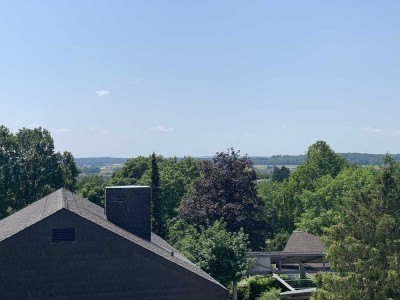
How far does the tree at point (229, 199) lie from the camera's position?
47188 millimetres

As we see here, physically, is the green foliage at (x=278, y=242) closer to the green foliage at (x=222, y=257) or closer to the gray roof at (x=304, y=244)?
the gray roof at (x=304, y=244)

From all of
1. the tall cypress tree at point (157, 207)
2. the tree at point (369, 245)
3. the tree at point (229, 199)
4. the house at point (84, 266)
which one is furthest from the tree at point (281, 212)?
the house at point (84, 266)

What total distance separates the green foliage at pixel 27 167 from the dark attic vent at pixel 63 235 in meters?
34.2

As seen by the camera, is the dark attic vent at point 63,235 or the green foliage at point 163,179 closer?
the dark attic vent at point 63,235

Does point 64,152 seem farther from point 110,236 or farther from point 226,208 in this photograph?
point 110,236

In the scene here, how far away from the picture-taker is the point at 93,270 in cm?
2130

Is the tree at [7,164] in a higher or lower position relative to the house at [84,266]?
higher

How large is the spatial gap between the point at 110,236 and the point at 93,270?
1.57 meters

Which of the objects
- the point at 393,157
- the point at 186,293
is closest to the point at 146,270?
the point at 186,293

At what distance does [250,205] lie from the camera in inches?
1939

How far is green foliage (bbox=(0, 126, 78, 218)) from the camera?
53.8 metres

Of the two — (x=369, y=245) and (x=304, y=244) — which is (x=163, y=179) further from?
(x=369, y=245)

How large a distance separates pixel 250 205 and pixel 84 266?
29.6 m

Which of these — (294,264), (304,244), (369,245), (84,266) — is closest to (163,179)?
(304,244)
